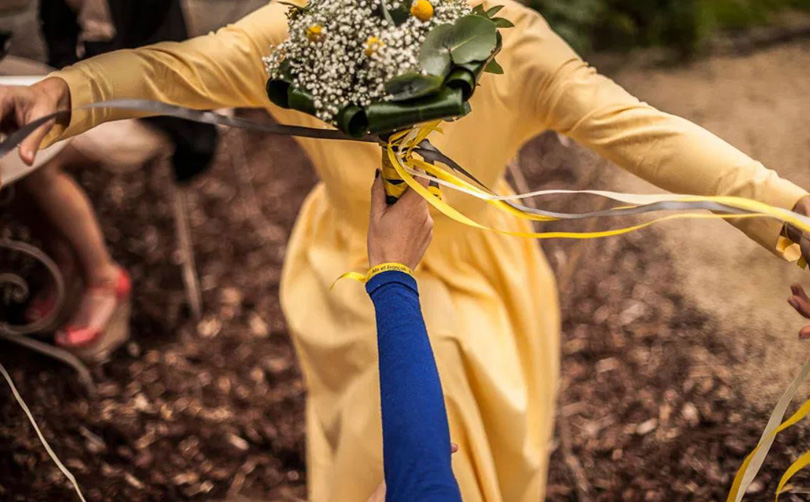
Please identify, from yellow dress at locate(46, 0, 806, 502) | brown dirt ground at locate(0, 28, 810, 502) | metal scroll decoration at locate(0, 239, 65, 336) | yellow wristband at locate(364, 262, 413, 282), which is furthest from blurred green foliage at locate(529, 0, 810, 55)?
yellow wristband at locate(364, 262, 413, 282)

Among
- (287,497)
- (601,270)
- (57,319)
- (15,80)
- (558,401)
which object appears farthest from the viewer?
(601,270)

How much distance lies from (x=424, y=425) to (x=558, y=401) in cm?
120

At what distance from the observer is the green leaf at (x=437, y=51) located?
39.1 inches

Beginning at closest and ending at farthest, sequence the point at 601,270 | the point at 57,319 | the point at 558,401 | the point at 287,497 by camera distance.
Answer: the point at 287,497 → the point at 558,401 → the point at 57,319 → the point at 601,270

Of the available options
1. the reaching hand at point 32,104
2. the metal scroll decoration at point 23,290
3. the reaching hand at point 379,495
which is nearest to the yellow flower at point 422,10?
the reaching hand at point 32,104

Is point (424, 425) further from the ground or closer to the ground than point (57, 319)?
further from the ground

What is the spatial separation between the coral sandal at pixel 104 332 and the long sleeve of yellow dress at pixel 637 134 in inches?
58.4

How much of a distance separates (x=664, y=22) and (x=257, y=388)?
2420mm

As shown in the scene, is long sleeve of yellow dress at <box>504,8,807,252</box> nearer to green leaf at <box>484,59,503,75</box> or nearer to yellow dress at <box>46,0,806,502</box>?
yellow dress at <box>46,0,806,502</box>

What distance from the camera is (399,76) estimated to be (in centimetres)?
98

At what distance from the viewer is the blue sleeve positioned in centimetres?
99

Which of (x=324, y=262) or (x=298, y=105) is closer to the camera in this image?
(x=298, y=105)

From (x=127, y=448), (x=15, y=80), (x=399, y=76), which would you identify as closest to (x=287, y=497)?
(x=127, y=448)

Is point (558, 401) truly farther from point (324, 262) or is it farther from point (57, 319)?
point (57, 319)
